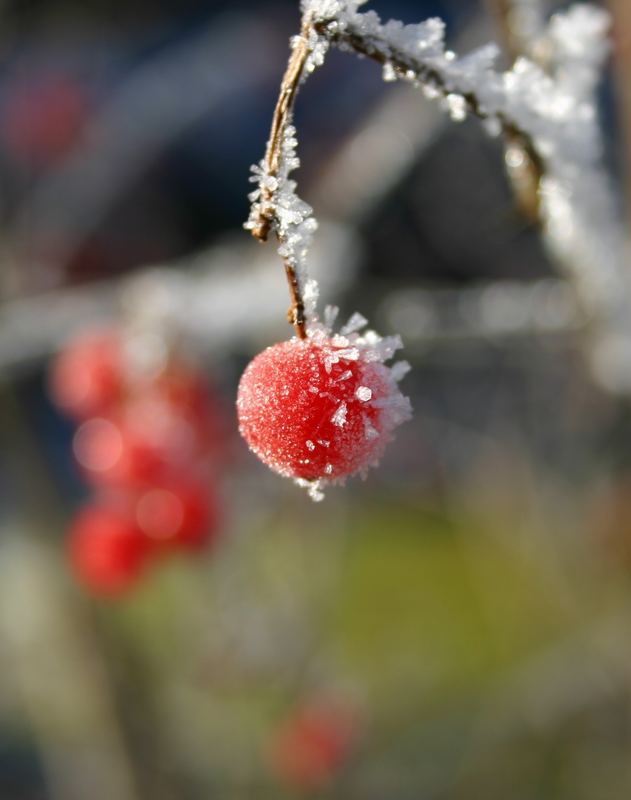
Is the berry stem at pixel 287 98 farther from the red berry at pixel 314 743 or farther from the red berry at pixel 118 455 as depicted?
the red berry at pixel 314 743

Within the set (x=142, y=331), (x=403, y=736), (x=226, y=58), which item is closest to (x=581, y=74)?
(x=142, y=331)

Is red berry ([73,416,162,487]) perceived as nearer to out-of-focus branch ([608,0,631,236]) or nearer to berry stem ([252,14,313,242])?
out-of-focus branch ([608,0,631,236])

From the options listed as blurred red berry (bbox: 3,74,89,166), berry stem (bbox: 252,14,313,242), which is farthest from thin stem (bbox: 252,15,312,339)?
blurred red berry (bbox: 3,74,89,166)

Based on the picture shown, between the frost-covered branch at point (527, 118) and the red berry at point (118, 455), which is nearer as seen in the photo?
the frost-covered branch at point (527, 118)

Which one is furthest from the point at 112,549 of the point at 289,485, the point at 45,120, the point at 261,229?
the point at 45,120

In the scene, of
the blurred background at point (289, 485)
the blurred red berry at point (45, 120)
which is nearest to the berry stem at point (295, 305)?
the blurred background at point (289, 485)

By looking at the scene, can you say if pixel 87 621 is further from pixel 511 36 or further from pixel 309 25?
pixel 309 25
